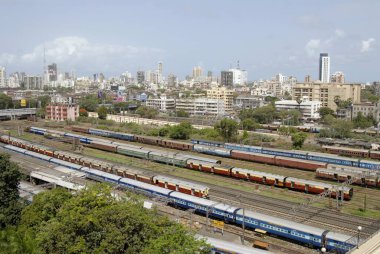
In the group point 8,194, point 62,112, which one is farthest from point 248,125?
point 8,194

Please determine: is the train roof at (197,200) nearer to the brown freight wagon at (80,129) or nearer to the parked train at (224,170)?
the parked train at (224,170)

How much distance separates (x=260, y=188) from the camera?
33.8 metres

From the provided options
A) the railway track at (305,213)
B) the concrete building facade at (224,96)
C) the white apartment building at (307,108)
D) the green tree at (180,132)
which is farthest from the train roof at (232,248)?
the concrete building facade at (224,96)

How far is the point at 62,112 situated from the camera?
8525 centimetres

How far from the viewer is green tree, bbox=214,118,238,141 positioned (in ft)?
185

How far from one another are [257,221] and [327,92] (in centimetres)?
8172

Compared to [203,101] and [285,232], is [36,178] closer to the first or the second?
[285,232]

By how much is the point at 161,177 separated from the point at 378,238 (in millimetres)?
18224

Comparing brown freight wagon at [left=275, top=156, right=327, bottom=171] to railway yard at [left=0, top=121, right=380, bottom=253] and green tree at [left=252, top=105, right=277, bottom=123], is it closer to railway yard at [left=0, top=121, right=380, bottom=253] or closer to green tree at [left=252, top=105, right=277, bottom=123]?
railway yard at [left=0, top=121, right=380, bottom=253]

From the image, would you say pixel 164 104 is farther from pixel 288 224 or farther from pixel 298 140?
pixel 288 224

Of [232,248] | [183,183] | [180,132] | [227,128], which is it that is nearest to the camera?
[232,248]

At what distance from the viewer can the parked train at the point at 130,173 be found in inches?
1172

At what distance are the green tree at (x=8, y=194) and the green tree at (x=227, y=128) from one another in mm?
35240

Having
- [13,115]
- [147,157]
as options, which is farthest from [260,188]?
[13,115]
